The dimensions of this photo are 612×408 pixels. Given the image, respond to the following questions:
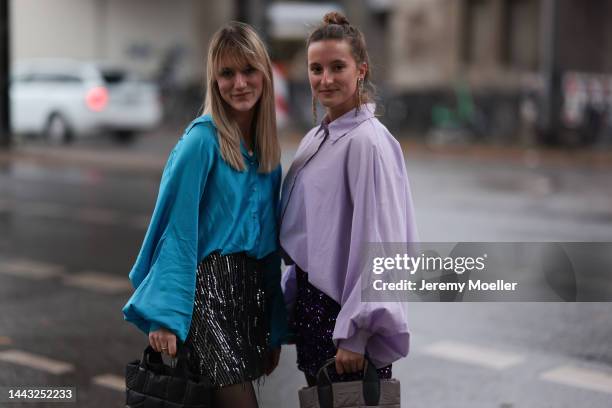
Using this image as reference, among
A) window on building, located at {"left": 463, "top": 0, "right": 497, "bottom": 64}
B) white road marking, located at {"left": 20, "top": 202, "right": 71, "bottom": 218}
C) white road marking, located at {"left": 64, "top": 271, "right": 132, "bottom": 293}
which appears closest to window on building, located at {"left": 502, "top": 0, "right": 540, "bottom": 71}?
window on building, located at {"left": 463, "top": 0, "right": 497, "bottom": 64}

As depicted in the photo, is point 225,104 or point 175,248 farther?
point 225,104

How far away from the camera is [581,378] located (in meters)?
5.16

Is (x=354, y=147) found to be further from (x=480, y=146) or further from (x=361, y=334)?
(x=480, y=146)

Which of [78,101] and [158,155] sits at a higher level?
[78,101]

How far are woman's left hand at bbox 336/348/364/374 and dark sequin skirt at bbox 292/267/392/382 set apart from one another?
67mm

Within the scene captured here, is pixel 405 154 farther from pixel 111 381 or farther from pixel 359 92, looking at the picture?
pixel 359 92

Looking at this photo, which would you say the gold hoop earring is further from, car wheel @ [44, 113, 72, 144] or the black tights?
car wheel @ [44, 113, 72, 144]

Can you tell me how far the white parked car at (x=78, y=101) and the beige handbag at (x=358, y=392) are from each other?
62.7ft

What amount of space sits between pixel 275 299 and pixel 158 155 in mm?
16159

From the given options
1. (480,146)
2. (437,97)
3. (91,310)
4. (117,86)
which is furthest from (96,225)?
(437,97)

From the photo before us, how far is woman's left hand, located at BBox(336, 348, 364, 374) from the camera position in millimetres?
2896

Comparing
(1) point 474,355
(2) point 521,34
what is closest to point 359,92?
(1) point 474,355

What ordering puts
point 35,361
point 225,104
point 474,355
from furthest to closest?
point 474,355, point 35,361, point 225,104

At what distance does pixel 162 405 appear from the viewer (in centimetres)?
295
